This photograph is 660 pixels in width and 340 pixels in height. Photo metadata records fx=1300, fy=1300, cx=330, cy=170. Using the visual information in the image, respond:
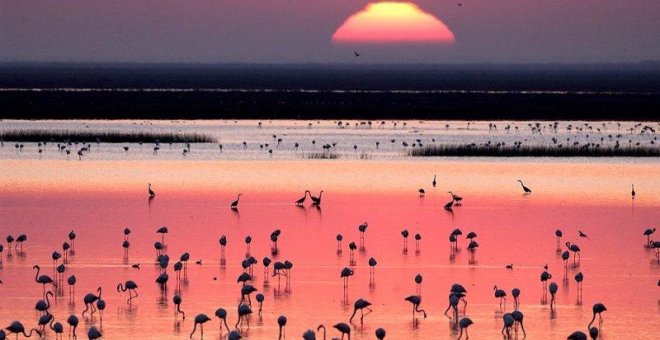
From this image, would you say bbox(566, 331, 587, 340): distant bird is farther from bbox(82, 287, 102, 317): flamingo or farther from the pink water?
bbox(82, 287, 102, 317): flamingo

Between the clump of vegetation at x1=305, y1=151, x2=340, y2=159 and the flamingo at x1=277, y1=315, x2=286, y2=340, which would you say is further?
the clump of vegetation at x1=305, y1=151, x2=340, y2=159

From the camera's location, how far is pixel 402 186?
3022cm

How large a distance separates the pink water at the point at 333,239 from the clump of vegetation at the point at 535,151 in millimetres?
4432

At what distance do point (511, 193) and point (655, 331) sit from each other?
14.5 meters

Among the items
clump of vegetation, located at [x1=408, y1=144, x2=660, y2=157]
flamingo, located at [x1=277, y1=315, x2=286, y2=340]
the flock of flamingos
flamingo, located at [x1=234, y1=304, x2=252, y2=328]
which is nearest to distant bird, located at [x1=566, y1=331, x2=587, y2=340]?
the flock of flamingos

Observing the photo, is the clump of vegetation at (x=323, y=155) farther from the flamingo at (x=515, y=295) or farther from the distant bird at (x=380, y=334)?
the distant bird at (x=380, y=334)

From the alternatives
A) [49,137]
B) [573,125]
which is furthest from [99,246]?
[573,125]

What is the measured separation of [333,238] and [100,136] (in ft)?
86.7

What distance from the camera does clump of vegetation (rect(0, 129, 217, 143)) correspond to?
44438 millimetres

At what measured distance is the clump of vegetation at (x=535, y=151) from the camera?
40.3m

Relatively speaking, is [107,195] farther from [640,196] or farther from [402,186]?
[640,196]

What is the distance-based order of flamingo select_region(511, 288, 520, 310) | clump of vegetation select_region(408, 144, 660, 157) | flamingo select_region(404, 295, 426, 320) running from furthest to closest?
1. clump of vegetation select_region(408, 144, 660, 157)
2. flamingo select_region(511, 288, 520, 310)
3. flamingo select_region(404, 295, 426, 320)

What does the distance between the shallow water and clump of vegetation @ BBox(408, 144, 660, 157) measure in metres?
4.07

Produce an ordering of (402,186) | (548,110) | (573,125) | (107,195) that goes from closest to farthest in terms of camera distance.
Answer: (107,195)
(402,186)
(573,125)
(548,110)
